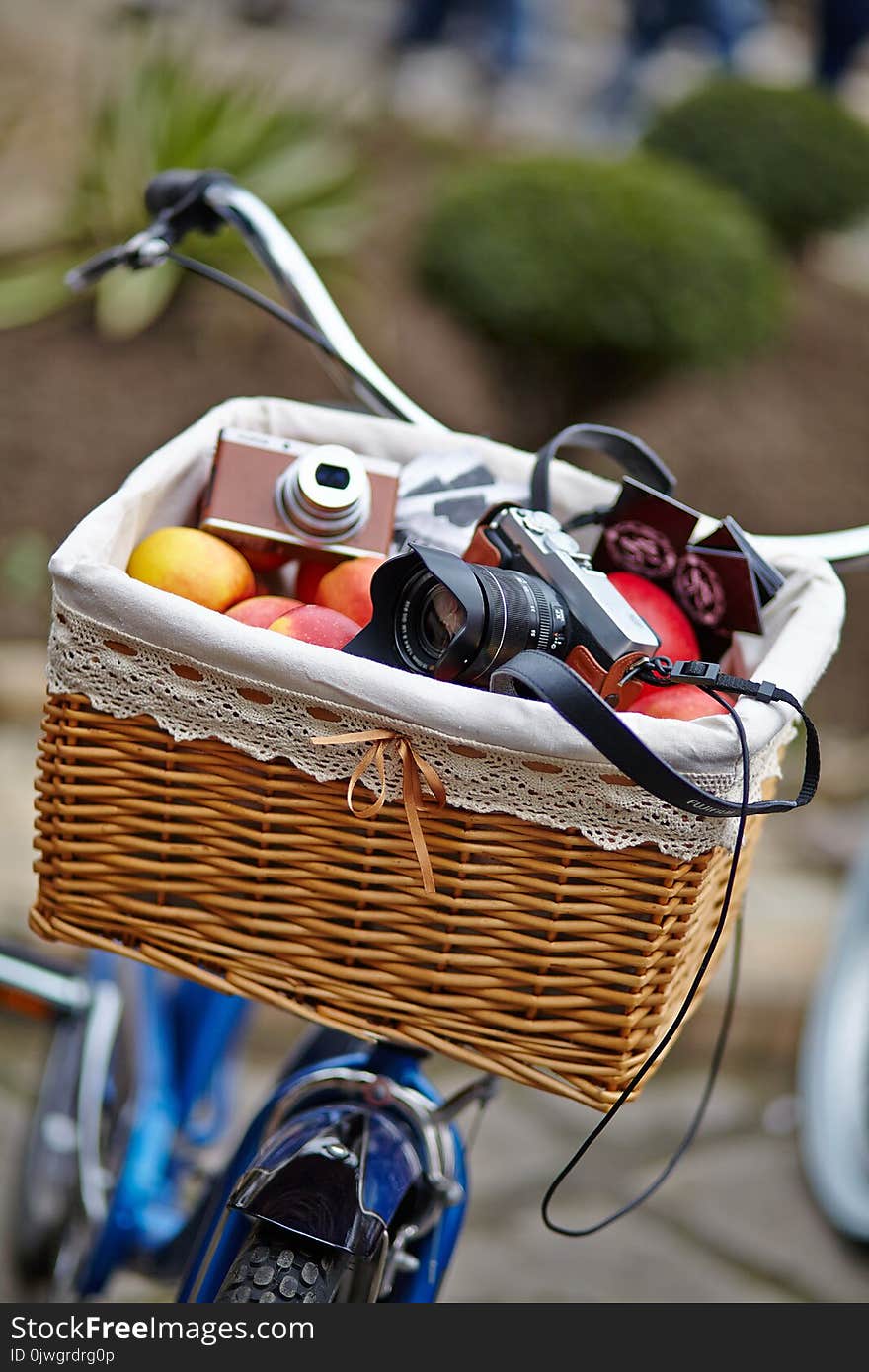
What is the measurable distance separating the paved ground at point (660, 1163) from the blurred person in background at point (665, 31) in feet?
20.8

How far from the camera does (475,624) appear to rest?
88 cm

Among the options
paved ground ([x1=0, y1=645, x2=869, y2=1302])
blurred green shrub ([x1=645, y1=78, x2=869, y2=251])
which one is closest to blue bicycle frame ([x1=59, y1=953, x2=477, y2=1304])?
paved ground ([x1=0, y1=645, x2=869, y2=1302])

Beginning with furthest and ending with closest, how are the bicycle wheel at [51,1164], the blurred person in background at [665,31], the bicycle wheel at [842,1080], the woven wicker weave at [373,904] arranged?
the blurred person in background at [665,31] < the bicycle wheel at [842,1080] < the bicycle wheel at [51,1164] < the woven wicker weave at [373,904]

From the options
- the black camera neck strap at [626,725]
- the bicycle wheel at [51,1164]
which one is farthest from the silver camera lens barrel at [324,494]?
the bicycle wheel at [51,1164]

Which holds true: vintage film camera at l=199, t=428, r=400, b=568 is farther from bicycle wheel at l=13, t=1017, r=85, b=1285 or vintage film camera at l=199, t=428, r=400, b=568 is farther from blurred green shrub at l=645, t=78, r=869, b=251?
blurred green shrub at l=645, t=78, r=869, b=251

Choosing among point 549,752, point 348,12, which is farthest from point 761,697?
point 348,12

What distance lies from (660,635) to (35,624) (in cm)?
295

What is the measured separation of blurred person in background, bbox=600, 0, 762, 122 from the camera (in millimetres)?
7824

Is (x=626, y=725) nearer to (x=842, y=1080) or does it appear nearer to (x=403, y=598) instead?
(x=403, y=598)

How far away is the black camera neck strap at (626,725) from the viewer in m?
0.81

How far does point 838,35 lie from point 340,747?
789cm

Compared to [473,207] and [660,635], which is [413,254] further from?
[660,635]

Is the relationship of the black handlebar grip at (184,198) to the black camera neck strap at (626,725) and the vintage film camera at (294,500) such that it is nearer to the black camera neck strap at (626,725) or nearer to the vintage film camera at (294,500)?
the vintage film camera at (294,500)

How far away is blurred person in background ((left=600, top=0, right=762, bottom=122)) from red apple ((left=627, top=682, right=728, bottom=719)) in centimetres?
776
